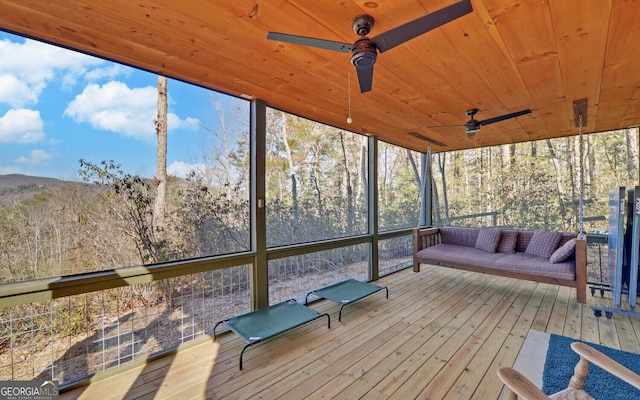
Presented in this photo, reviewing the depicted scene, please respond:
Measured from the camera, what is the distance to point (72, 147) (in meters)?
2.20

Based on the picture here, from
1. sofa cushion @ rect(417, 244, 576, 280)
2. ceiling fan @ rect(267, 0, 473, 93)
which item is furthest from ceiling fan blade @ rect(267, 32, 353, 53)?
sofa cushion @ rect(417, 244, 576, 280)

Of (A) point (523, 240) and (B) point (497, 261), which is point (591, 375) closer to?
(B) point (497, 261)

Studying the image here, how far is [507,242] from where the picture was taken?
14.4 ft

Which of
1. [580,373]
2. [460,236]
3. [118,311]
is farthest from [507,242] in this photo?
[118,311]

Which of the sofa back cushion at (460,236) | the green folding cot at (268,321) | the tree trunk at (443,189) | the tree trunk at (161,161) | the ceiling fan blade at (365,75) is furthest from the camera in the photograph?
the tree trunk at (443,189)

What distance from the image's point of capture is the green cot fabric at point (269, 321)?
242 cm

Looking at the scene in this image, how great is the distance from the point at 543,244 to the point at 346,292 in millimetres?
3016

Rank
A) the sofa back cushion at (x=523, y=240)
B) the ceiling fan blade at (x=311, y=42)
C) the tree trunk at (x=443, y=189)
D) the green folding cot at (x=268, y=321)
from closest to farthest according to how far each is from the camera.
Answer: the ceiling fan blade at (x=311, y=42) → the green folding cot at (x=268, y=321) → the sofa back cushion at (x=523, y=240) → the tree trunk at (x=443, y=189)

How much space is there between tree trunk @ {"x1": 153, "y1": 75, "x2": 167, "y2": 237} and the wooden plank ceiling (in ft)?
0.95

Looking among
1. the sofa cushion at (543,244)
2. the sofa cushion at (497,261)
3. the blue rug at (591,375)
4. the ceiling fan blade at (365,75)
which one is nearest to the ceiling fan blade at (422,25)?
the ceiling fan blade at (365,75)

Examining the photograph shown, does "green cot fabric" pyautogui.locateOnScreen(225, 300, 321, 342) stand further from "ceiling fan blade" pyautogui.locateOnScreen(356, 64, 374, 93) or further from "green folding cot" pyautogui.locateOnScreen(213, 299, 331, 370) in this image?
"ceiling fan blade" pyautogui.locateOnScreen(356, 64, 374, 93)

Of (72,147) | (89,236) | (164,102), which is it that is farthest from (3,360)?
(164,102)

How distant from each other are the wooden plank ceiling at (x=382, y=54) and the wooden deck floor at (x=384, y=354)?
246 centimetres

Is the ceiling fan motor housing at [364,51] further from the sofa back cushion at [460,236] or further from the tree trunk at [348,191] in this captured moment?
the sofa back cushion at [460,236]
